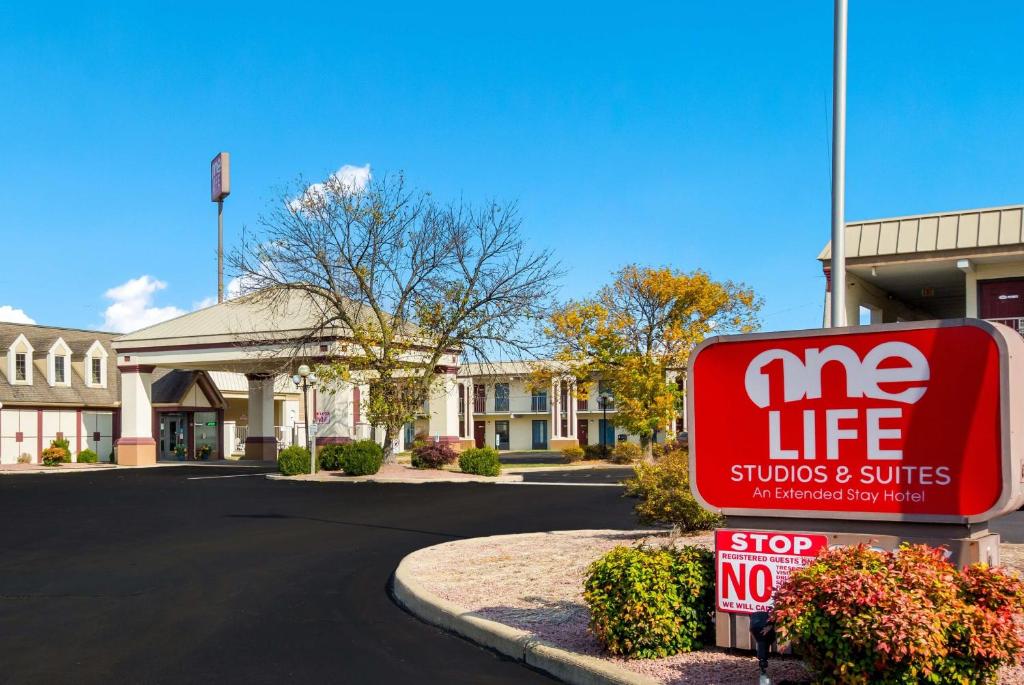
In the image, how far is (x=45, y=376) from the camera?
47.1m

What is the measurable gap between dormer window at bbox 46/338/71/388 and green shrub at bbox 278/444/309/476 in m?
20.1

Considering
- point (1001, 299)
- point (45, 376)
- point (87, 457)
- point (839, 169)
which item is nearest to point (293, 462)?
point (87, 457)

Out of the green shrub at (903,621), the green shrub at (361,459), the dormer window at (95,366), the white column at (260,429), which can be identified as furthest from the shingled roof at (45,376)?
the green shrub at (903,621)

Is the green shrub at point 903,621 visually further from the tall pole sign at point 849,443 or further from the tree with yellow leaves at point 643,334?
the tree with yellow leaves at point 643,334

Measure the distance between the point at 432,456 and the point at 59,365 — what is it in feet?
81.2

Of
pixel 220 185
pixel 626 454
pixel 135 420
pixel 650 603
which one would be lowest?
pixel 626 454

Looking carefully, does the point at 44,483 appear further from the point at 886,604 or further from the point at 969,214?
the point at 886,604

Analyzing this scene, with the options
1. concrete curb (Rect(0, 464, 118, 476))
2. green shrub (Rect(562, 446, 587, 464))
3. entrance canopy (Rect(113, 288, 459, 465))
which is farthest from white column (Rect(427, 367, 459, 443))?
concrete curb (Rect(0, 464, 118, 476))

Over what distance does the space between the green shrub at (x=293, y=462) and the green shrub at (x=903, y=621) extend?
28.9m

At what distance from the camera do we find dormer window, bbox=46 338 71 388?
4716cm

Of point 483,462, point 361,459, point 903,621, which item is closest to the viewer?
point 903,621

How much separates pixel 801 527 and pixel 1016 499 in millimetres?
1411

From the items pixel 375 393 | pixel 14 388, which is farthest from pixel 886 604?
pixel 14 388

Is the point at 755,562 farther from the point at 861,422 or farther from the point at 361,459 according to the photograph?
the point at 361,459
